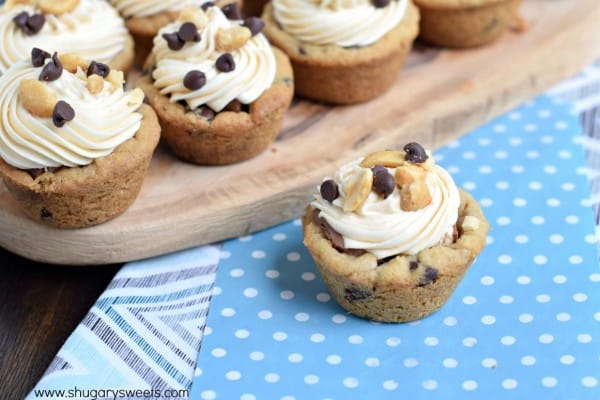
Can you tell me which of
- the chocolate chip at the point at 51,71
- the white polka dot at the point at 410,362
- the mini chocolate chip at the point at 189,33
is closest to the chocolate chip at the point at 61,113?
the chocolate chip at the point at 51,71

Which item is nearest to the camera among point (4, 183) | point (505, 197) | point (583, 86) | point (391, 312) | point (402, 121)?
point (391, 312)

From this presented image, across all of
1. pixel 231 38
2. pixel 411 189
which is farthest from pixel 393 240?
pixel 231 38

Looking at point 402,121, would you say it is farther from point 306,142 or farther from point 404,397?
point 404,397

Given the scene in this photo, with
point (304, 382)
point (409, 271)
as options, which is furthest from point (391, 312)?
point (304, 382)

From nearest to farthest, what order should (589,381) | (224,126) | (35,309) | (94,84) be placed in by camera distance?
(589,381) → (94,84) → (35,309) → (224,126)

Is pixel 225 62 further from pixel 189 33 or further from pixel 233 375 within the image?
pixel 233 375

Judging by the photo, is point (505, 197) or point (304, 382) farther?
point (505, 197)

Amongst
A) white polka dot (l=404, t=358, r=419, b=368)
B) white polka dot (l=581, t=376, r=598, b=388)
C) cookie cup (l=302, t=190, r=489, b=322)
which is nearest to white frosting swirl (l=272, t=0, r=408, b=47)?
cookie cup (l=302, t=190, r=489, b=322)
